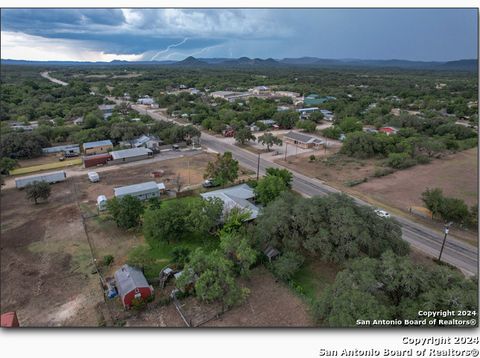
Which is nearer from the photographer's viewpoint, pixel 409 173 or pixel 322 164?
pixel 409 173

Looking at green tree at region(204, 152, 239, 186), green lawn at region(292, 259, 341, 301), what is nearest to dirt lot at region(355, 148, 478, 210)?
green lawn at region(292, 259, 341, 301)

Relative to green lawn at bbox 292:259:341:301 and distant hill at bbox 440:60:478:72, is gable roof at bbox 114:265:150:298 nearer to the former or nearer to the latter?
green lawn at bbox 292:259:341:301

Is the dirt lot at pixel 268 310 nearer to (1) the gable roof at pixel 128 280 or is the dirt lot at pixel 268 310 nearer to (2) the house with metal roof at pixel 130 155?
(1) the gable roof at pixel 128 280

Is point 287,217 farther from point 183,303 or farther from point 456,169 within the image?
point 456,169

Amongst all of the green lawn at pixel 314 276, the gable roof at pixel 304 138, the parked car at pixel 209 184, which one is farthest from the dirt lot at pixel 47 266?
the gable roof at pixel 304 138

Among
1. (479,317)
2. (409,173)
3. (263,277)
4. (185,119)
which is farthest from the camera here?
(185,119)

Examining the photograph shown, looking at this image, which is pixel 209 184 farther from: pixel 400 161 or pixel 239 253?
pixel 400 161
